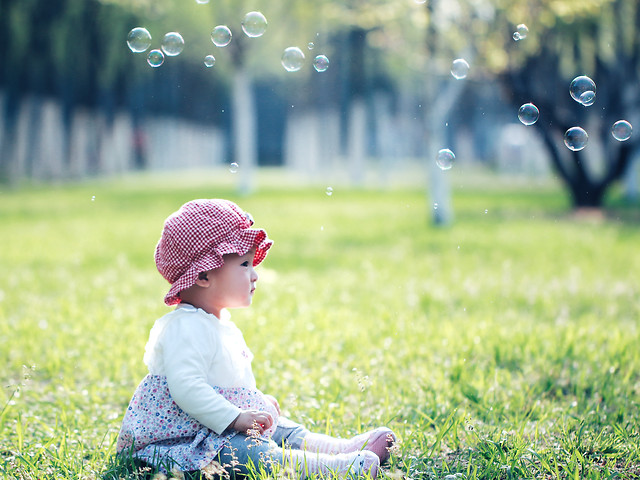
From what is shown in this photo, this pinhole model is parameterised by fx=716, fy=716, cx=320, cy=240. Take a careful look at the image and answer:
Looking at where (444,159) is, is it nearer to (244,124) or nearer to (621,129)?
(621,129)

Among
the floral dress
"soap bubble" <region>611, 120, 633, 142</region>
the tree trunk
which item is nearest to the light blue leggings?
the floral dress

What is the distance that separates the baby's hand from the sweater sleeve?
0.08 feet

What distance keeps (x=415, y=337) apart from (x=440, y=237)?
5938mm

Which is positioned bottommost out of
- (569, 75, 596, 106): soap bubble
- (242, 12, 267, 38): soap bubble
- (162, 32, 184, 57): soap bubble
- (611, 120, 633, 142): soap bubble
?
(611, 120, 633, 142): soap bubble

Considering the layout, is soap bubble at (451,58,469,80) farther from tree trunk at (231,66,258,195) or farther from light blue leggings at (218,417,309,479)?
tree trunk at (231,66,258,195)

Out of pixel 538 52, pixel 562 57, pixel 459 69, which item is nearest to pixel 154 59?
pixel 459 69

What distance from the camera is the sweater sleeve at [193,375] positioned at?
246 centimetres

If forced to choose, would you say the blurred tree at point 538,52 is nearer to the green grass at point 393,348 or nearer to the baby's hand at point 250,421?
the green grass at point 393,348

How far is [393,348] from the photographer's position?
4.46 metres

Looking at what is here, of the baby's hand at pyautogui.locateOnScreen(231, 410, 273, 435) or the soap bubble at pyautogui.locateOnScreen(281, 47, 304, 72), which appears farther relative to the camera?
the soap bubble at pyautogui.locateOnScreen(281, 47, 304, 72)

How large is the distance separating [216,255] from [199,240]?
0.08 m

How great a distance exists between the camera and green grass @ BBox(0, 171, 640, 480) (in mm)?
2871

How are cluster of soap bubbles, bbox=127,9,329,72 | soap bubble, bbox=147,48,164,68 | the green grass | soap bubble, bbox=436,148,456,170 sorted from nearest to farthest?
the green grass
soap bubble, bbox=147,48,164,68
cluster of soap bubbles, bbox=127,9,329,72
soap bubble, bbox=436,148,456,170

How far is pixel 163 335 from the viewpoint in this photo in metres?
2.56
